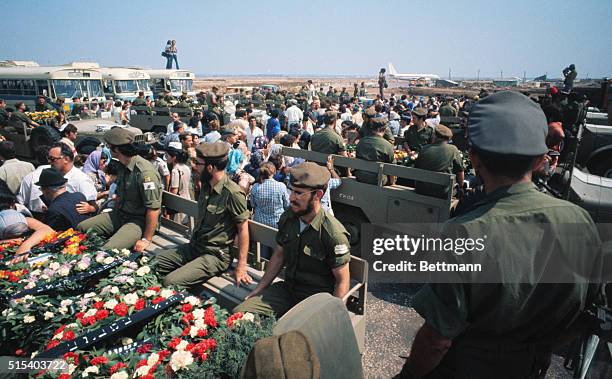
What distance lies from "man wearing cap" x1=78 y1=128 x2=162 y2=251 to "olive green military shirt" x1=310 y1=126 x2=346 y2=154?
9.68 ft

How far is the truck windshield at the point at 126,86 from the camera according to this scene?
17.5m

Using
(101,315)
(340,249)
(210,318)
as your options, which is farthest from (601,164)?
(101,315)

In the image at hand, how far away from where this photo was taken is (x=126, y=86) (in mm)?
18047

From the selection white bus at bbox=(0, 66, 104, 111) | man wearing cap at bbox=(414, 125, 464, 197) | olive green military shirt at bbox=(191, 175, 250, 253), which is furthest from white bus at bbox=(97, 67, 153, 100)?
man wearing cap at bbox=(414, 125, 464, 197)

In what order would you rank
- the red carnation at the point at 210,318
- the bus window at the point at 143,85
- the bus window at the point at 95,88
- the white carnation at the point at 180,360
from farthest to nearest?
the bus window at the point at 143,85, the bus window at the point at 95,88, the red carnation at the point at 210,318, the white carnation at the point at 180,360

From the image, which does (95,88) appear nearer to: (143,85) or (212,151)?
(143,85)

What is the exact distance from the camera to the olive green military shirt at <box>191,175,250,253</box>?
3657 millimetres

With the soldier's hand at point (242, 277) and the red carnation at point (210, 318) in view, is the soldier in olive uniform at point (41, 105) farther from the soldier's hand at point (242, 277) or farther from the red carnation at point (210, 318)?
the red carnation at point (210, 318)

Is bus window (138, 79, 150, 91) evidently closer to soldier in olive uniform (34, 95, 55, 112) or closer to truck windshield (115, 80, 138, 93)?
truck windshield (115, 80, 138, 93)

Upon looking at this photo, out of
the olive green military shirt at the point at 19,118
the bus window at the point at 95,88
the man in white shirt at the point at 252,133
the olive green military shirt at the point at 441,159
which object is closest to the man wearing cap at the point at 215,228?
the olive green military shirt at the point at 441,159

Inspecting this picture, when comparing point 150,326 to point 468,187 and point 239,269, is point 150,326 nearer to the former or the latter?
point 239,269

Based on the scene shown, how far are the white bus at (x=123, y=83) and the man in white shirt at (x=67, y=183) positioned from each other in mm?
13818

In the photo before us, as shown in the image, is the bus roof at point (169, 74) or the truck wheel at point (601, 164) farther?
the bus roof at point (169, 74)

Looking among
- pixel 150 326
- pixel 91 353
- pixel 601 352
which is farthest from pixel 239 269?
pixel 601 352
